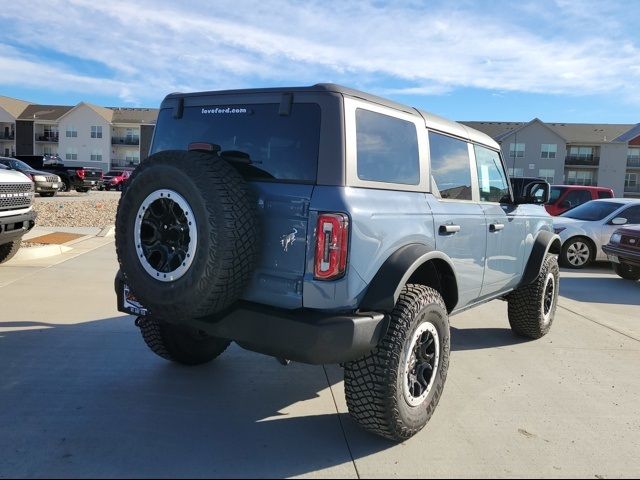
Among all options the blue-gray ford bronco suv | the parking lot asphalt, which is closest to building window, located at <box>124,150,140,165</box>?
the parking lot asphalt

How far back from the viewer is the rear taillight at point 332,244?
2.83 metres

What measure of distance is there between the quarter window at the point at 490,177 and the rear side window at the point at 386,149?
3.94 feet

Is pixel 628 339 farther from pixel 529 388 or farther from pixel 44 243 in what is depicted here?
pixel 44 243

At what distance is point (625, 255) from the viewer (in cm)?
938

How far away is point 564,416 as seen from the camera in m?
3.75

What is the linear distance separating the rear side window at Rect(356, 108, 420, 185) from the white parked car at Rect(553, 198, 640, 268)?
338 inches

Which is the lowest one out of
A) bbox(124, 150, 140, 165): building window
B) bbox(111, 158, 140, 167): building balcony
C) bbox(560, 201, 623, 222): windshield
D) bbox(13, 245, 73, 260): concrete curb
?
bbox(13, 245, 73, 260): concrete curb

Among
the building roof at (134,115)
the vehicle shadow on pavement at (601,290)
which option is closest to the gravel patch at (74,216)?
the vehicle shadow on pavement at (601,290)

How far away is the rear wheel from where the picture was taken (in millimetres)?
11148

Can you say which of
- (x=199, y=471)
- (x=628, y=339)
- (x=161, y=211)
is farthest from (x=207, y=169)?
(x=628, y=339)

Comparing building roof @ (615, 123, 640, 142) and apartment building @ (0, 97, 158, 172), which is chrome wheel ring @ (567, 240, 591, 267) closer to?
building roof @ (615, 123, 640, 142)

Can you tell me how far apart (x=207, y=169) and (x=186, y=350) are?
1.94 metres

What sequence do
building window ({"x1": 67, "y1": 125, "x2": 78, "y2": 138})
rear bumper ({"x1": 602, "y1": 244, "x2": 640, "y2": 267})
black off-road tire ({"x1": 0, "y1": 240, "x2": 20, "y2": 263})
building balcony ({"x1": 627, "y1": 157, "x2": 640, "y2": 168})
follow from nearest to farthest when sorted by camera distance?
black off-road tire ({"x1": 0, "y1": 240, "x2": 20, "y2": 263})
rear bumper ({"x1": 602, "y1": 244, "x2": 640, "y2": 267})
building balcony ({"x1": 627, "y1": 157, "x2": 640, "y2": 168})
building window ({"x1": 67, "y1": 125, "x2": 78, "y2": 138})

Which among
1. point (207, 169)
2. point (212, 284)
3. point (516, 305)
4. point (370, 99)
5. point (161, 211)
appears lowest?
point (516, 305)
